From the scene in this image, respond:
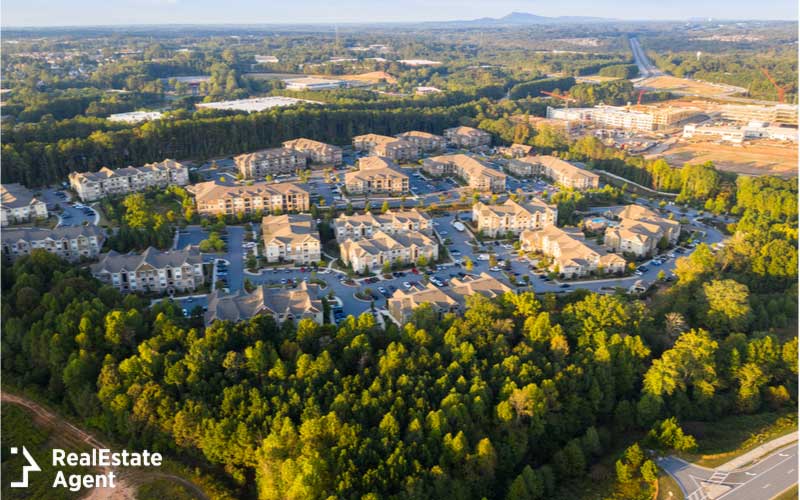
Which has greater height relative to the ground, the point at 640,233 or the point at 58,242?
the point at 58,242

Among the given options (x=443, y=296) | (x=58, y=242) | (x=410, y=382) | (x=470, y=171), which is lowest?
(x=410, y=382)

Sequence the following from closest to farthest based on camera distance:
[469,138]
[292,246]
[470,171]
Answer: [292,246] → [470,171] → [469,138]

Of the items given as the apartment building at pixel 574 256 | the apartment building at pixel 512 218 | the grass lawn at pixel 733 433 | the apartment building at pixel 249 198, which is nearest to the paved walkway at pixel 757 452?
the grass lawn at pixel 733 433

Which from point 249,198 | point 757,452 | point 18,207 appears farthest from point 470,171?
point 757,452

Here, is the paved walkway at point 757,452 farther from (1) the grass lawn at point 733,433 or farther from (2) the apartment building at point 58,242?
(2) the apartment building at point 58,242

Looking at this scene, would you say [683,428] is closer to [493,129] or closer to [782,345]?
[782,345]

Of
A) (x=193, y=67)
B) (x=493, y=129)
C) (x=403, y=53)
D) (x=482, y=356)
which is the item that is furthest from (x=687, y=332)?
(x=403, y=53)

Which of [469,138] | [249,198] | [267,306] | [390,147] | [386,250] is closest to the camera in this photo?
[267,306]

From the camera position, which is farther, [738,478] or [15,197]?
[15,197]

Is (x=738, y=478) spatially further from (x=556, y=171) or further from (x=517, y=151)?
(x=517, y=151)
